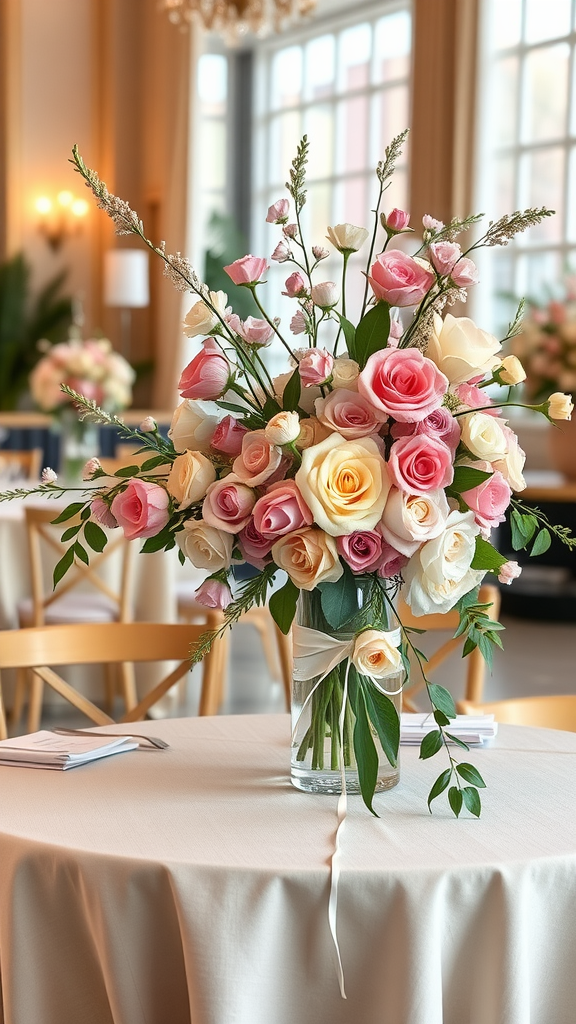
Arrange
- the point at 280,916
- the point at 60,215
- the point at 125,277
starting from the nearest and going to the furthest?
the point at 280,916
the point at 125,277
the point at 60,215

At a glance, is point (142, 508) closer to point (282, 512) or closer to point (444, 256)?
point (282, 512)

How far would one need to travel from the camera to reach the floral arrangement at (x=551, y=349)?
6449mm

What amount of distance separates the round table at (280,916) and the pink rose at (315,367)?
566 mm

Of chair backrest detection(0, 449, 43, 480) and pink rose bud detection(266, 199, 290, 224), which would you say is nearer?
pink rose bud detection(266, 199, 290, 224)

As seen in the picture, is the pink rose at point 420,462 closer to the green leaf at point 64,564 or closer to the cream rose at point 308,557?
the cream rose at point 308,557

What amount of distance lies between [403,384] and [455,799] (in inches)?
21.1

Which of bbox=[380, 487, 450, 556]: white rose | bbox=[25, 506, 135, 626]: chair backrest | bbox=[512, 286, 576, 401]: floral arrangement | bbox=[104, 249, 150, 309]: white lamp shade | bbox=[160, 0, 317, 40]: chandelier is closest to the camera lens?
bbox=[380, 487, 450, 556]: white rose

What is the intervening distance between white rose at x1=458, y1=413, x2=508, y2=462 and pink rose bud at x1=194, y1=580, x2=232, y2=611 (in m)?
0.37

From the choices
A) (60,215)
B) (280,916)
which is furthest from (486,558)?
(60,215)

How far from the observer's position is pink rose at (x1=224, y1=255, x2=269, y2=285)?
Result: 5.40ft

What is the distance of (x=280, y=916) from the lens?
4.68 feet

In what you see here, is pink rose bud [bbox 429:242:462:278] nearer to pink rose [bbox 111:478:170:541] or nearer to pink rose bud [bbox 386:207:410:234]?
pink rose bud [bbox 386:207:410:234]

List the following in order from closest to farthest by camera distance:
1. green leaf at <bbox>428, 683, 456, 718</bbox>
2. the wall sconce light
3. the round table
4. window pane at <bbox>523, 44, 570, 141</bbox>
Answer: the round table
green leaf at <bbox>428, 683, 456, 718</bbox>
window pane at <bbox>523, 44, 570, 141</bbox>
the wall sconce light

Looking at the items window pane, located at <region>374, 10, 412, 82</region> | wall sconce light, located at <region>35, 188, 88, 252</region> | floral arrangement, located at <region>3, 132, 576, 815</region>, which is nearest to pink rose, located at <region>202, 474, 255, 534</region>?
floral arrangement, located at <region>3, 132, 576, 815</region>
